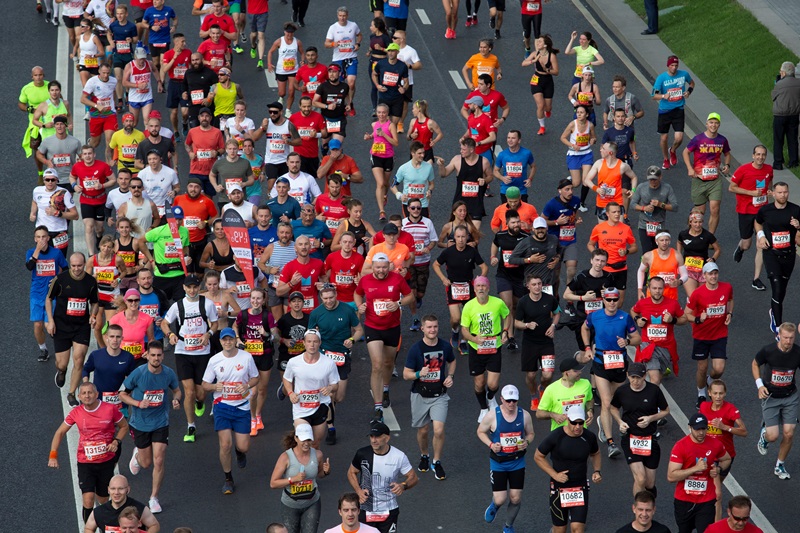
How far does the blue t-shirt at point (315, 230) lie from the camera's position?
63.9 feet

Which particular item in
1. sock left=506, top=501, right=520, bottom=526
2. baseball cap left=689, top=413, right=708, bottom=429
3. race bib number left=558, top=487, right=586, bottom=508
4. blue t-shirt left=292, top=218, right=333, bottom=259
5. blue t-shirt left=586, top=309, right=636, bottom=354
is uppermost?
blue t-shirt left=292, top=218, right=333, bottom=259

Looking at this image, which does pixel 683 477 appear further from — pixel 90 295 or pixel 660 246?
pixel 90 295

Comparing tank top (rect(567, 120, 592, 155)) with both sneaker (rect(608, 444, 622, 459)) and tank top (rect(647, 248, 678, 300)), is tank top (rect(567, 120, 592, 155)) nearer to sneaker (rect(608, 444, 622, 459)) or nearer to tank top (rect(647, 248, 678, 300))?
tank top (rect(647, 248, 678, 300))

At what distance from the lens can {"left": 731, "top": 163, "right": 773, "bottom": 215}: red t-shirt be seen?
2136cm

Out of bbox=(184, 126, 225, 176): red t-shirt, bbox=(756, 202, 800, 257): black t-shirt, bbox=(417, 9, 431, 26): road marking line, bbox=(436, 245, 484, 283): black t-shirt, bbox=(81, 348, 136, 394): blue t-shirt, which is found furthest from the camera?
bbox=(417, 9, 431, 26): road marking line

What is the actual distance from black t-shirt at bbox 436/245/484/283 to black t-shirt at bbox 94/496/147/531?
20.4 feet

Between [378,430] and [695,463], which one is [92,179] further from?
[695,463]

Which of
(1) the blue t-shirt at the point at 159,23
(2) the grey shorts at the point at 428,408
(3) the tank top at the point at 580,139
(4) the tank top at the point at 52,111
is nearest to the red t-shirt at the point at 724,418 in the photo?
(2) the grey shorts at the point at 428,408

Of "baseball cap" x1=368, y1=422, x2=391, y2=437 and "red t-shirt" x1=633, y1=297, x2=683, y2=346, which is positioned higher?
"baseball cap" x1=368, y1=422, x2=391, y2=437

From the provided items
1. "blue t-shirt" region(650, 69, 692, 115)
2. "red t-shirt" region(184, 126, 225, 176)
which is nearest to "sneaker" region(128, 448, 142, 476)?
"red t-shirt" region(184, 126, 225, 176)

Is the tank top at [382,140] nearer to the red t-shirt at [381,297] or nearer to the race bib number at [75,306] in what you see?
the red t-shirt at [381,297]

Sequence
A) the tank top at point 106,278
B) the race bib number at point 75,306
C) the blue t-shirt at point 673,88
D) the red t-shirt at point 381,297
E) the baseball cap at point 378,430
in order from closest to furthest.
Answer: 1. the baseball cap at point 378,430
2. the red t-shirt at point 381,297
3. the race bib number at point 75,306
4. the tank top at point 106,278
5. the blue t-shirt at point 673,88

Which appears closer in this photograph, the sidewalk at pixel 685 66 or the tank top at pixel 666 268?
the tank top at pixel 666 268

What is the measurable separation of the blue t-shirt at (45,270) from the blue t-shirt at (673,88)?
35.7 feet
